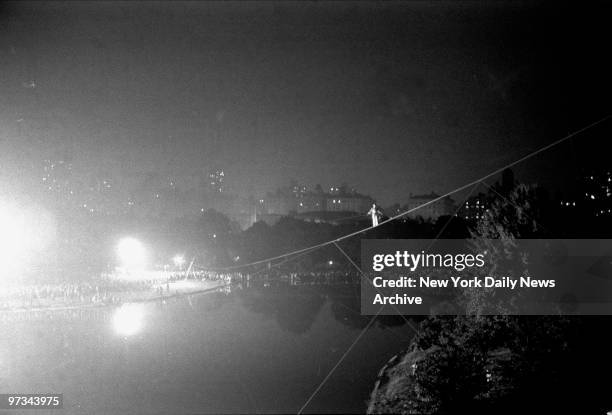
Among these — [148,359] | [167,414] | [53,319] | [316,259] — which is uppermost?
[316,259]

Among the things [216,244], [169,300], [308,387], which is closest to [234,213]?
[216,244]

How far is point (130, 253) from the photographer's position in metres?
32.7

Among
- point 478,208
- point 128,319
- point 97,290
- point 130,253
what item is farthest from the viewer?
point 130,253

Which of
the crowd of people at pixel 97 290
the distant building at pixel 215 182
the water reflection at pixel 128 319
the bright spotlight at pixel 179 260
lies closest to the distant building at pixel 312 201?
the distant building at pixel 215 182

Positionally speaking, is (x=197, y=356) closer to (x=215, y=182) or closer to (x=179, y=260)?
(x=179, y=260)

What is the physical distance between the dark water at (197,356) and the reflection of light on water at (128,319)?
3 centimetres

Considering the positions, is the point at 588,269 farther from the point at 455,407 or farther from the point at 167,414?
the point at 167,414

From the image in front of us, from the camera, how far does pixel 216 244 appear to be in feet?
123

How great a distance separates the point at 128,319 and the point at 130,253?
783 inches

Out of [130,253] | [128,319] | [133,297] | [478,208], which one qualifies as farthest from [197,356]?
[130,253]

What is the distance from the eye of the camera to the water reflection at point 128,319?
1269 centimetres

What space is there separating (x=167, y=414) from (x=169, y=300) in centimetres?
1132

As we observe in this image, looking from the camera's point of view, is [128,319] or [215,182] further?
[215,182]

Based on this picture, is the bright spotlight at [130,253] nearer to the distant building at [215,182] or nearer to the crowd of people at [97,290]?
the crowd of people at [97,290]
